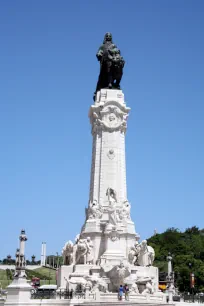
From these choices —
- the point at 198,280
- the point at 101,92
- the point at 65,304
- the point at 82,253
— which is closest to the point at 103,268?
the point at 82,253

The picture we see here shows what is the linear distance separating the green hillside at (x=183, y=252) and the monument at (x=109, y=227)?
82.5ft

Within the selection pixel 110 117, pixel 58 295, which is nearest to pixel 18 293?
pixel 58 295

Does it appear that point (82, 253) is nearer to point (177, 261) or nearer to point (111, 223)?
point (111, 223)

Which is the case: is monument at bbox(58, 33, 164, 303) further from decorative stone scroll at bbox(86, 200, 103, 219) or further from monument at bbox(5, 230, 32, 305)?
monument at bbox(5, 230, 32, 305)

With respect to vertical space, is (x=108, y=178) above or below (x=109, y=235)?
above

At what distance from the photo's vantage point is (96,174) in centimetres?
3975

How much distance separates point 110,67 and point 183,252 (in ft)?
139

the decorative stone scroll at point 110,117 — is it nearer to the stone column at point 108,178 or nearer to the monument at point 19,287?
the stone column at point 108,178

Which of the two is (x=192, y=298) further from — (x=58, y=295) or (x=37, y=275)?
(x=37, y=275)

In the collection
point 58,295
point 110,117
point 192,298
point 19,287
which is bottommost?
point 192,298

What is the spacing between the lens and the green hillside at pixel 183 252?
6128 centimetres

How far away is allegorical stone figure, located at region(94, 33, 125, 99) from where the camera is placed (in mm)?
44094

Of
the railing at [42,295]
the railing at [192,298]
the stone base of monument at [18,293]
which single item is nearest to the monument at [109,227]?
the railing at [42,295]

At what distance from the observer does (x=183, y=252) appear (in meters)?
75.1
